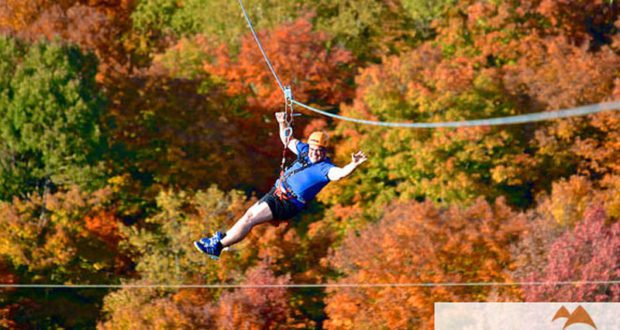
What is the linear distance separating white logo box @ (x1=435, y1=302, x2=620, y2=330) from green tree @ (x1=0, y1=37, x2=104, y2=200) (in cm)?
1276

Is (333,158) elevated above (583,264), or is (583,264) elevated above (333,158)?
(333,158)

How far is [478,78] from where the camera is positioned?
38.3 metres

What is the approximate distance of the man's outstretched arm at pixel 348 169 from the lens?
33.5ft

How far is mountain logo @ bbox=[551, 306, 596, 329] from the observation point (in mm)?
24875

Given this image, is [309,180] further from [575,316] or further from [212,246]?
[575,316]

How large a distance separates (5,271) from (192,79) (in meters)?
10.6

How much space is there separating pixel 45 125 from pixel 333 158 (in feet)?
29.2

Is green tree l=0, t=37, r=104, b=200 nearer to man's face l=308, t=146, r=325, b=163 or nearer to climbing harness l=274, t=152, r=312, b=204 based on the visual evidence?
climbing harness l=274, t=152, r=312, b=204

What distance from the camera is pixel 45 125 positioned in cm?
3647

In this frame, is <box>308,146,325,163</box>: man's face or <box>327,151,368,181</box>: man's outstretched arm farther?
<box>308,146,325,163</box>: man's face

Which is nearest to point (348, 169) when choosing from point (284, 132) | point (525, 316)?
point (284, 132)

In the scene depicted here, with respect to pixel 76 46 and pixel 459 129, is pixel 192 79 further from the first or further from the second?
pixel 459 129

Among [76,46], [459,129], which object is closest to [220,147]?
[76,46]

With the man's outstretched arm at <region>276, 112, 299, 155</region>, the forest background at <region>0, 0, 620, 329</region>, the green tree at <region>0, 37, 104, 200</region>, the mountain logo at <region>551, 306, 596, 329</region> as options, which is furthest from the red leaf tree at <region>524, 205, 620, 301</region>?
the man's outstretched arm at <region>276, 112, 299, 155</region>
